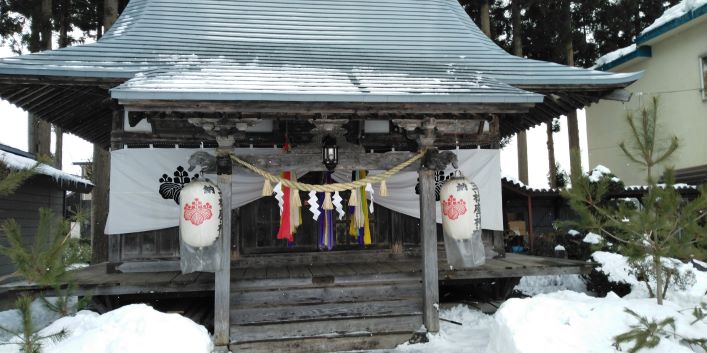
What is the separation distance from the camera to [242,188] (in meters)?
7.45

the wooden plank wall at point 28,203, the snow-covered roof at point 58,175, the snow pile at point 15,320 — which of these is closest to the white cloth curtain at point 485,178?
the snow pile at point 15,320

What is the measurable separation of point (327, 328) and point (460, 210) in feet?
7.44

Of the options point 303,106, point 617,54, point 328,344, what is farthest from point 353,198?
point 617,54

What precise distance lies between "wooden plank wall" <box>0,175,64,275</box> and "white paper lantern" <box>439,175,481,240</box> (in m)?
10.3

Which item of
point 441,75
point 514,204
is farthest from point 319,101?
point 514,204

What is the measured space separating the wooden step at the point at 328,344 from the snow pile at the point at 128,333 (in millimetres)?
581

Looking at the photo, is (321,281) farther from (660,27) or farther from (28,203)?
(660,27)

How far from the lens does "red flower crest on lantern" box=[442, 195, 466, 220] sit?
19.6 feet

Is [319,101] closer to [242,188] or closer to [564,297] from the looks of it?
[242,188]

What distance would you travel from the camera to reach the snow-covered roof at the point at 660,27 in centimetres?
1208

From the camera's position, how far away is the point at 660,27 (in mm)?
13172

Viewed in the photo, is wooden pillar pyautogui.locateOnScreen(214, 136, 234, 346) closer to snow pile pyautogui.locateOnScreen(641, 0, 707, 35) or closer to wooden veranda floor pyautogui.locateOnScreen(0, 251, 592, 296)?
wooden veranda floor pyautogui.locateOnScreen(0, 251, 592, 296)

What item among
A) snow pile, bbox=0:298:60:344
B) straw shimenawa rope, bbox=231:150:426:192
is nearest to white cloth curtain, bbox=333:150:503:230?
straw shimenawa rope, bbox=231:150:426:192

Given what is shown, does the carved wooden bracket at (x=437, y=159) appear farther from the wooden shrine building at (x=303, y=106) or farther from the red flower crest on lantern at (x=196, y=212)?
the red flower crest on lantern at (x=196, y=212)
